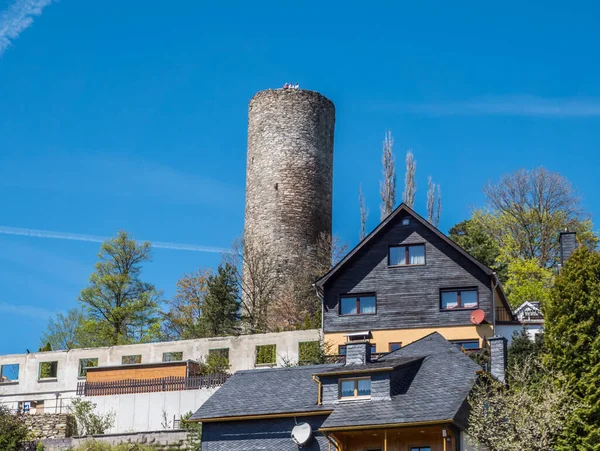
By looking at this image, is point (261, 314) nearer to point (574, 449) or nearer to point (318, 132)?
point (318, 132)

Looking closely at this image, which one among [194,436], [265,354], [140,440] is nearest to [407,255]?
[265,354]

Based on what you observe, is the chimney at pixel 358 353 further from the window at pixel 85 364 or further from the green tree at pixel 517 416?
the window at pixel 85 364

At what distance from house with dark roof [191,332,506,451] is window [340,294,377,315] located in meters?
8.65

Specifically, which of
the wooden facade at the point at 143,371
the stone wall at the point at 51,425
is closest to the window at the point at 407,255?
the wooden facade at the point at 143,371

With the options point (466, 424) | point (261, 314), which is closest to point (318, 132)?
point (261, 314)

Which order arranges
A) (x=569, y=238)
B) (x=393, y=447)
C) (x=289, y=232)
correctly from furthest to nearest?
(x=289, y=232), (x=569, y=238), (x=393, y=447)

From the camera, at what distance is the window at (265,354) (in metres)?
52.4

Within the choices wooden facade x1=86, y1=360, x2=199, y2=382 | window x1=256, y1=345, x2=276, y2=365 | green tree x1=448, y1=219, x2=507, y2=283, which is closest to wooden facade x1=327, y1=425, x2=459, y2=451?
wooden facade x1=86, y1=360, x2=199, y2=382

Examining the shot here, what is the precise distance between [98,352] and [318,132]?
19500 mm

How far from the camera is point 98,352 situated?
56.2 metres

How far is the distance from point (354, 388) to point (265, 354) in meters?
14.0

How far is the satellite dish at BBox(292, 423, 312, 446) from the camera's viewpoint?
38531 millimetres

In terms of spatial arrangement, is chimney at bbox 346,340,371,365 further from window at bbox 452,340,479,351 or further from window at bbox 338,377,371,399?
window at bbox 452,340,479,351

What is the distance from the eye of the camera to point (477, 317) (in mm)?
48688
